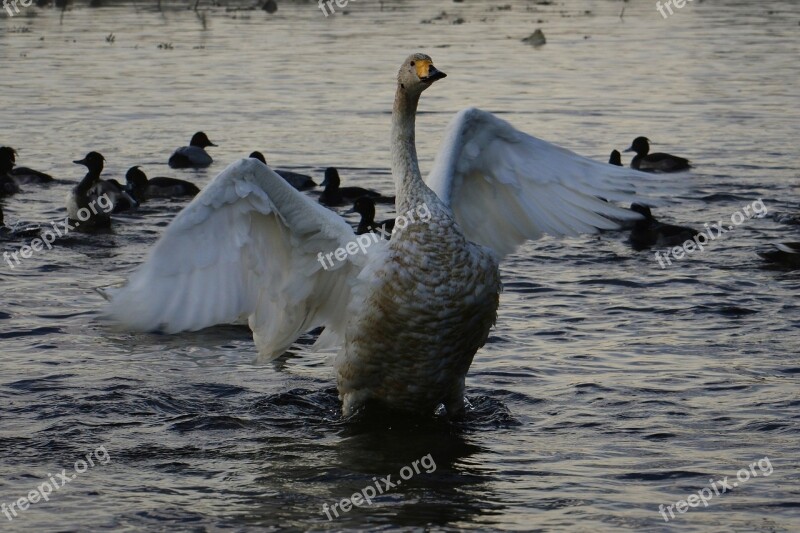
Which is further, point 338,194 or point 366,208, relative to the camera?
point 338,194

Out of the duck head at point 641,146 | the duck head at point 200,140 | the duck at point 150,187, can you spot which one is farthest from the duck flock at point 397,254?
the duck head at point 200,140

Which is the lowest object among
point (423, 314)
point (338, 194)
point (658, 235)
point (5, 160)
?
point (658, 235)

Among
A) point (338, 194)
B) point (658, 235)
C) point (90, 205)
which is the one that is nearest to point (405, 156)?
point (658, 235)

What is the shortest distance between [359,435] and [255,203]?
6.04 ft

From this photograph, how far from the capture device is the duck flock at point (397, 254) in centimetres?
741

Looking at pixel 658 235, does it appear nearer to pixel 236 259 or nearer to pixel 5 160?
pixel 236 259

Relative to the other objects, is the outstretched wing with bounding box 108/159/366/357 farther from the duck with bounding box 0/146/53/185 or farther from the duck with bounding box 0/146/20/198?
the duck with bounding box 0/146/53/185

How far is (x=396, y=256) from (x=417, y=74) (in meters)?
1.12

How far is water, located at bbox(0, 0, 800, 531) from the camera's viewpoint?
7.27 m

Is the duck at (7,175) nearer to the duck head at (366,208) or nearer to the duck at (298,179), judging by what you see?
the duck at (298,179)

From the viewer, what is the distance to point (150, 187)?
1656cm

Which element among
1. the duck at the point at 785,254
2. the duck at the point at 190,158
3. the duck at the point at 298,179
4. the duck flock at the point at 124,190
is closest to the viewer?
the duck at the point at 785,254

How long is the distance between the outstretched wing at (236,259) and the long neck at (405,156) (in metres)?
0.43

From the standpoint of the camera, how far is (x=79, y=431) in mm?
8391
